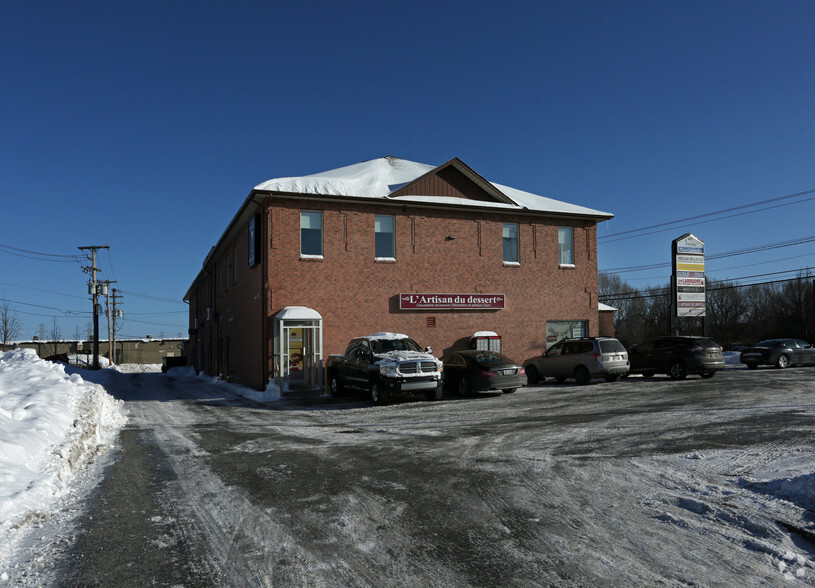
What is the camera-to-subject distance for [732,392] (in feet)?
52.6

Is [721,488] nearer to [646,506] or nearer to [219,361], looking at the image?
[646,506]

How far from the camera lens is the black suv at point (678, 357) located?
67.9 feet

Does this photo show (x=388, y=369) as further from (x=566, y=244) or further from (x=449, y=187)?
(x=566, y=244)

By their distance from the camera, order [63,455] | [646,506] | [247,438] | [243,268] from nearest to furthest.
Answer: [646,506], [63,455], [247,438], [243,268]

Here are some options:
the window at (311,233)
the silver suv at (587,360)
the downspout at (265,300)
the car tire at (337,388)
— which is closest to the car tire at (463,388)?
the car tire at (337,388)

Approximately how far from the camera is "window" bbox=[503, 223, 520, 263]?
26.1 metres

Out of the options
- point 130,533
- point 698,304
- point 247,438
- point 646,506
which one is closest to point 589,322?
point 698,304

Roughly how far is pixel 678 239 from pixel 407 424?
20.1m

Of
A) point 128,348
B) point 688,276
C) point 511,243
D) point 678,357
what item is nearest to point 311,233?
point 511,243

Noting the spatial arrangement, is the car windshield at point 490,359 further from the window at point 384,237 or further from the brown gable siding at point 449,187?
the brown gable siding at point 449,187

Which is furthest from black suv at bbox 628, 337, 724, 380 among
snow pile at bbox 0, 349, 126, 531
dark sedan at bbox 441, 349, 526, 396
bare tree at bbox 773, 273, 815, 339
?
bare tree at bbox 773, 273, 815, 339

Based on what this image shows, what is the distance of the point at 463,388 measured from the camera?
17938mm

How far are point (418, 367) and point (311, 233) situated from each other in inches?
336

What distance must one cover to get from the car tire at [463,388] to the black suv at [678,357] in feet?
27.3
